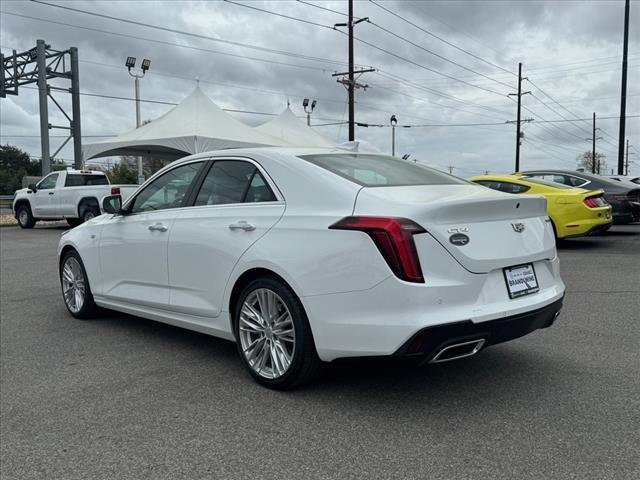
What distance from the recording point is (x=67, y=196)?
1894 centimetres

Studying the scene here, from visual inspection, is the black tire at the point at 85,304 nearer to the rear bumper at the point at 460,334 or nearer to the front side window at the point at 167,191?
the front side window at the point at 167,191

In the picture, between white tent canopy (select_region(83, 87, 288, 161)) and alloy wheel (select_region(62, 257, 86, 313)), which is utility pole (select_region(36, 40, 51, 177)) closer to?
white tent canopy (select_region(83, 87, 288, 161))

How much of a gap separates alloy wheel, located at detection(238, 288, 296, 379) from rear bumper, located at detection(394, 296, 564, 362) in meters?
0.84

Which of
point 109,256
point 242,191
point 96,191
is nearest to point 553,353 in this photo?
point 242,191

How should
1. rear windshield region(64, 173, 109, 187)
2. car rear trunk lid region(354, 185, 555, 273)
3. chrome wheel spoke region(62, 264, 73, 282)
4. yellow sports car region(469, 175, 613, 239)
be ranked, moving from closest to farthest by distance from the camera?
car rear trunk lid region(354, 185, 555, 273)
chrome wheel spoke region(62, 264, 73, 282)
yellow sports car region(469, 175, 613, 239)
rear windshield region(64, 173, 109, 187)

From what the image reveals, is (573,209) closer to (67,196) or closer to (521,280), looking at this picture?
(521,280)

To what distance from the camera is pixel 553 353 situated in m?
4.46

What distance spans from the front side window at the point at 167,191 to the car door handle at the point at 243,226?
2.86 feet

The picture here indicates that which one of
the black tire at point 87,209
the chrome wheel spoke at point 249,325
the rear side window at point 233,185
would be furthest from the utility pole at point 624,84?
the chrome wheel spoke at point 249,325

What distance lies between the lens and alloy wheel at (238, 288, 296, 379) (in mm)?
3703

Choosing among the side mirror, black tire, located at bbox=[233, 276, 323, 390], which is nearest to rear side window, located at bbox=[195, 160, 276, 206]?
black tire, located at bbox=[233, 276, 323, 390]

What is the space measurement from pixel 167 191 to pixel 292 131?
916 inches

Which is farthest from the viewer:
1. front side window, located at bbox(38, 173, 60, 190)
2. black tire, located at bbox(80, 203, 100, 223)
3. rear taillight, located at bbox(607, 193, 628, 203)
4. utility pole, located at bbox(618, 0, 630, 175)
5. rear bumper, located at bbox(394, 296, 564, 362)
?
utility pole, located at bbox(618, 0, 630, 175)

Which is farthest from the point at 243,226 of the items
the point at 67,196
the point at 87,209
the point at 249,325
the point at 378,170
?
the point at 67,196
